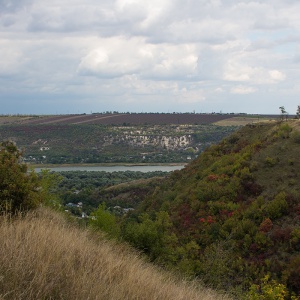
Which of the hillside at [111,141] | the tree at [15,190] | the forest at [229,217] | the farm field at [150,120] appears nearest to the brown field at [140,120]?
the farm field at [150,120]

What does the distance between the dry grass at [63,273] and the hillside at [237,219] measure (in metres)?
5.75

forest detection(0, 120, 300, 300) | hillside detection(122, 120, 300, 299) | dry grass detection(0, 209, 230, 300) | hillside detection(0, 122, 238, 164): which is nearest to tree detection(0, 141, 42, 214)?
forest detection(0, 120, 300, 300)

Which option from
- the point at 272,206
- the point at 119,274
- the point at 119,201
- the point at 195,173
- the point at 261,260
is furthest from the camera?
the point at 119,201

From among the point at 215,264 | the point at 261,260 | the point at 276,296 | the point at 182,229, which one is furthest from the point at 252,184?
the point at 276,296

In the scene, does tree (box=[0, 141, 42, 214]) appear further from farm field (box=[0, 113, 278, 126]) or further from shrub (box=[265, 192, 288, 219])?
farm field (box=[0, 113, 278, 126])

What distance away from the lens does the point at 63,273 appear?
16.9 ft

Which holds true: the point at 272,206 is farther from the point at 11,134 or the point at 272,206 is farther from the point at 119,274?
the point at 11,134

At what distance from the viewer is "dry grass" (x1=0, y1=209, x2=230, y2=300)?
15.2 ft

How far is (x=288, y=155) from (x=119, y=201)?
21.9m

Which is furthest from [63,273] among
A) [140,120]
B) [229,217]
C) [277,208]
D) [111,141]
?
[140,120]

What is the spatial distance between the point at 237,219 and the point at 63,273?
17.3 metres

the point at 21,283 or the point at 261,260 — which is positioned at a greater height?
the point at 21,283

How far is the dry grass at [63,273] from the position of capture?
15.2 feet

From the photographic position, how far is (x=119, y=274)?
579 cm
